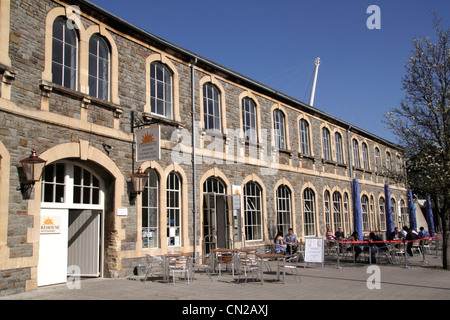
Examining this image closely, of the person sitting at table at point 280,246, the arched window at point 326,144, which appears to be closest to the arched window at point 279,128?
the arched window at point 326,144

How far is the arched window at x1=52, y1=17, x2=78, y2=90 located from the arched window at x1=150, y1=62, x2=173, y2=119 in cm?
278

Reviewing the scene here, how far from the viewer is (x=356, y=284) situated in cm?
1058

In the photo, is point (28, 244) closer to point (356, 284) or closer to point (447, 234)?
point (356, 284)

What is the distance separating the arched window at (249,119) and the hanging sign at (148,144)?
625cm

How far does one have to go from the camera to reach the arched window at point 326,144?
23341 mm

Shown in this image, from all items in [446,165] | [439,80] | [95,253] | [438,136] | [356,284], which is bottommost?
[356,284]

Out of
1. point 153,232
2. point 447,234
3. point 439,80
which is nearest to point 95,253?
point 153,232

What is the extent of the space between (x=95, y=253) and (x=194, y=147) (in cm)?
465

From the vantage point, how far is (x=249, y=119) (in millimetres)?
17750

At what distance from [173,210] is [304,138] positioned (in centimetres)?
1022

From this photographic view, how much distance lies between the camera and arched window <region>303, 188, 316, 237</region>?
67.6ft
